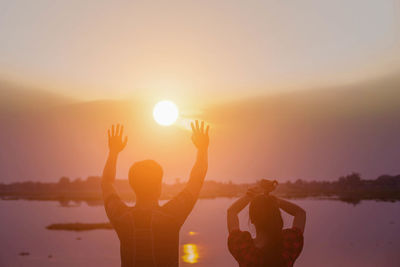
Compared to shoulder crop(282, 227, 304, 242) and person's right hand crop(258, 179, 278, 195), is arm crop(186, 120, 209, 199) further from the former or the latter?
shoulder crop(282, 227, 304, 242)

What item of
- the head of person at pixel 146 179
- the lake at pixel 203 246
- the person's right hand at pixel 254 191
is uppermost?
the head of person at pixel 146 179

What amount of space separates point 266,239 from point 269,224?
6.4 inches

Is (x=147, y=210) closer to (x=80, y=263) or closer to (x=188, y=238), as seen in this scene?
(x=80, y=263)

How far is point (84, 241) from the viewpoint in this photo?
48.0 m

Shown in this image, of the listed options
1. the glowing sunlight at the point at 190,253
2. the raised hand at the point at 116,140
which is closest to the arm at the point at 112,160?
the raised hand at the point at 116,140

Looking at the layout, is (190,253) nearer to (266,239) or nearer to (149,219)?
(266,239)

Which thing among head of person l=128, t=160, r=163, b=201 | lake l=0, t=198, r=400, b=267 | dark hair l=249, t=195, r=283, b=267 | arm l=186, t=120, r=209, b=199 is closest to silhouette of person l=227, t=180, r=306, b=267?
dark hair l=249, t=195, r=283, b=267

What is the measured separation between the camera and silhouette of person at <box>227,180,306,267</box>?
12.9ft

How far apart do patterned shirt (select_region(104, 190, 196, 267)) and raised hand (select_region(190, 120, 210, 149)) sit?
708 mm

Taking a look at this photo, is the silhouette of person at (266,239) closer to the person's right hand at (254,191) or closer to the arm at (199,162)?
the person's right hand at (254,191)

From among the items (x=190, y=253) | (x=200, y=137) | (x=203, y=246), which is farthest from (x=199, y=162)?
(x=203, y=246)

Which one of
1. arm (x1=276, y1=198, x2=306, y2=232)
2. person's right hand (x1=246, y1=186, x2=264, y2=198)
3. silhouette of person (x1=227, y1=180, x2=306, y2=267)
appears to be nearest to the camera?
silhouette of person (x1=227, y1=180, x2=306, y2=267)

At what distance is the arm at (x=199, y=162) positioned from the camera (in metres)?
4.07

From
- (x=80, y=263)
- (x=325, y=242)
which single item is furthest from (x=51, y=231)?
(x=325, y=242)
